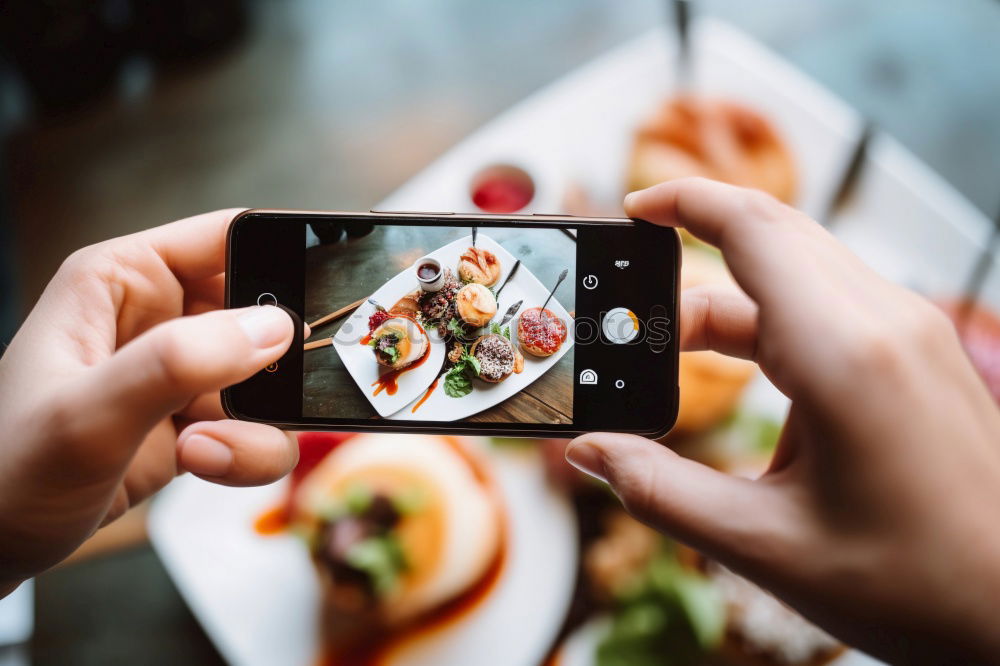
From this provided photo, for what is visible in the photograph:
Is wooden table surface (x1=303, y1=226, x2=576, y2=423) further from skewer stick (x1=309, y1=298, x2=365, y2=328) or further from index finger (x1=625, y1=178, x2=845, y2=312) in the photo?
index finger (x1=625, y1=178, x2=845, y2=312)

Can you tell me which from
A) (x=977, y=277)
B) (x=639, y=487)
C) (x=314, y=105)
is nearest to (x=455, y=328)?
(x=639, y=487)

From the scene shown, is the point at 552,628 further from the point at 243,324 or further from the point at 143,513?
the point at 143,513

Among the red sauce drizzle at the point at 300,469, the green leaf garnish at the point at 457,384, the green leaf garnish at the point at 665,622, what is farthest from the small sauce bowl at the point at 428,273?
the green leaf garnish at the point at 665,622

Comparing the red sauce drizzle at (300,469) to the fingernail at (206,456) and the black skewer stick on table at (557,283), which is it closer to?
the fingernail at (206,456)

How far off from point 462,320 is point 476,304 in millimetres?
26

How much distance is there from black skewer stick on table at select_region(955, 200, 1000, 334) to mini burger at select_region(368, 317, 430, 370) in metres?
0.89

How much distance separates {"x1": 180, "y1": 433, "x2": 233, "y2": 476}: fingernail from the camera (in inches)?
28.3

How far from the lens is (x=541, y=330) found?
0.77 meters

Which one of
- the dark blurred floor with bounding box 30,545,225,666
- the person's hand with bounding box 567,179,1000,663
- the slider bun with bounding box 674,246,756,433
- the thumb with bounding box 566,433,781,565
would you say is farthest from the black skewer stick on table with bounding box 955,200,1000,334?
the dark blurred floor with bounding box 30,545,225,666

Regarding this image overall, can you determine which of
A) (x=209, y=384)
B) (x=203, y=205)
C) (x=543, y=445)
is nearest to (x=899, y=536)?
(x=543, y=445)

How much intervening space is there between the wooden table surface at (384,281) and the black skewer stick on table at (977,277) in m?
0.74

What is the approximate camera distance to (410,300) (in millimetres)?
780

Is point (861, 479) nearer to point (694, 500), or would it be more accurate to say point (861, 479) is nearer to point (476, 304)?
point (694, 500)

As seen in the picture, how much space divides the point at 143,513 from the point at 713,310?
3.78 feet
